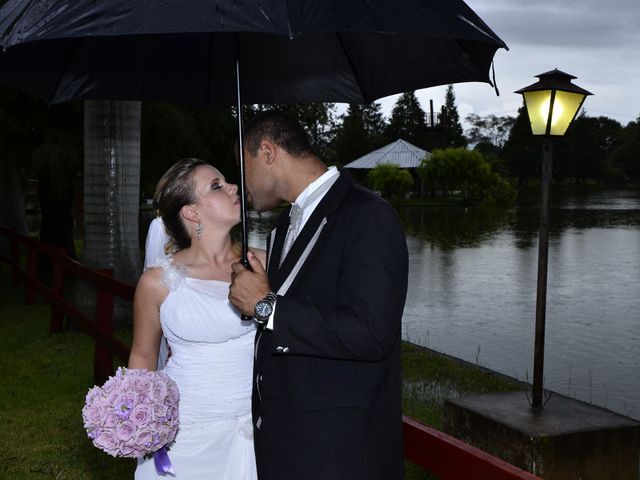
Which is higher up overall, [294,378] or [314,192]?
[314,192]

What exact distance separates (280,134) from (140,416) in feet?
3.25

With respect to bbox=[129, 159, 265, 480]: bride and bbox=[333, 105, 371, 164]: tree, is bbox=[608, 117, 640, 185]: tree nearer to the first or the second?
bbox=[333, 105, 371, 164]: tree

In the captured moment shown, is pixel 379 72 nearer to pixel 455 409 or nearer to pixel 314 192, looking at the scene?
pixel 314 192

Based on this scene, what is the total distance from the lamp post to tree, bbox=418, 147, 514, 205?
50166mm

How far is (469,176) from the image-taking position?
2296 inches

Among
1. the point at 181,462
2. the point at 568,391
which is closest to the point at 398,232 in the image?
the point at 181,462

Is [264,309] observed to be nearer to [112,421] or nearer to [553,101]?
[112,421]

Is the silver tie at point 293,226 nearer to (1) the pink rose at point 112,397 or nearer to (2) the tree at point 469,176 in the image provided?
(1) the pink rose at point 112,397

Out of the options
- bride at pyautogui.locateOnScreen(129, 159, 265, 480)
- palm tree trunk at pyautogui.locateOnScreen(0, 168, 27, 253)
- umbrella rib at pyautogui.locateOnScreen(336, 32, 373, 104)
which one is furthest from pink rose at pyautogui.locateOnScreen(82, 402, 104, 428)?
palm tree trunk at pyautogui.locateOnScreen(0, 168, 27, 253)

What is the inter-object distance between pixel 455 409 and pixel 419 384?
232cm

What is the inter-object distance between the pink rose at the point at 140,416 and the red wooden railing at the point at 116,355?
82 cm

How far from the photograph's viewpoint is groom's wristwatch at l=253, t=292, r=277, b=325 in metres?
2.42

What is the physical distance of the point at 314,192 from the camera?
2.63 metres

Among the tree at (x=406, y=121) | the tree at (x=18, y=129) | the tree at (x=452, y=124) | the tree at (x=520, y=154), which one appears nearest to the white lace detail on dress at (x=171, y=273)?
the tree at (x=18, y=129)
